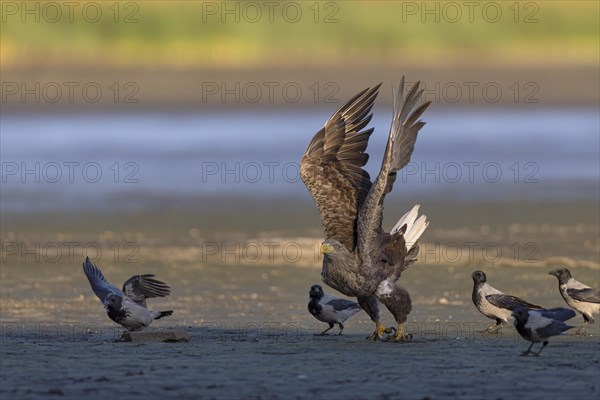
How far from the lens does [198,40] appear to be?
60031 mm

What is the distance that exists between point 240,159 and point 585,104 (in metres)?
16.3

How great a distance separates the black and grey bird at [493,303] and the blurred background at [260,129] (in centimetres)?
162

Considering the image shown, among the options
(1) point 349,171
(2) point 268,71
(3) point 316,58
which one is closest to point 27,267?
(1) point 349,171

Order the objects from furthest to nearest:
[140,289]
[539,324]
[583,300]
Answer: [140,289], [583,300], [539,324]

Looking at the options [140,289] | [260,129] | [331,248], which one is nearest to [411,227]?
[331,248]

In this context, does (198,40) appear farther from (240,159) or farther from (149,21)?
(240,159)

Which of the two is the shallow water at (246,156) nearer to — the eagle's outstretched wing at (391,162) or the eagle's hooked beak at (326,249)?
the eagle's outstretched wing at (391,162)

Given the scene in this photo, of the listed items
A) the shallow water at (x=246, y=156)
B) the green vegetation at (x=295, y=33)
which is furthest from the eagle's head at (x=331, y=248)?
the green vegetation at (x=295, y=33)

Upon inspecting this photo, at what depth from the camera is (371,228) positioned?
1318 cm

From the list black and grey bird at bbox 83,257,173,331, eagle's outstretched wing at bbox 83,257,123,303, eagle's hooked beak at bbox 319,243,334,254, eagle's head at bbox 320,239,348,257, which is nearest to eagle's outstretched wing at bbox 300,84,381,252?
eagle's head at bbox 320,239,348,257

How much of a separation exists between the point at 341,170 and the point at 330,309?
58.5 inches

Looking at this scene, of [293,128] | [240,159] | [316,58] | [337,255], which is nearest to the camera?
[337,255]

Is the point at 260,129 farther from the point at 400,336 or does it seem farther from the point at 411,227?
the point at 400,336

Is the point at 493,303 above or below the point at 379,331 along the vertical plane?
above
